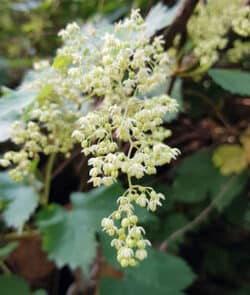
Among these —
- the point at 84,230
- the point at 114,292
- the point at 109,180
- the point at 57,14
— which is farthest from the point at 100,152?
the point at 57,14

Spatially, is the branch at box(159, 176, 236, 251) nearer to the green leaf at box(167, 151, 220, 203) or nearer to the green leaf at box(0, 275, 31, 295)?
the green leaf at box(167, 151, 220, 203)

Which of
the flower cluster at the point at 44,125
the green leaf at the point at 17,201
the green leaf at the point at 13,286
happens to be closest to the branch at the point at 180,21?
the flower cluster at the point at 44,125

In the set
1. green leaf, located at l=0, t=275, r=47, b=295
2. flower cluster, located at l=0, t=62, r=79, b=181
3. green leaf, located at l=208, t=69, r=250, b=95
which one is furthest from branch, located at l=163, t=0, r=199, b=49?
green leaf, located at l=0, t=275, r=47, b=295

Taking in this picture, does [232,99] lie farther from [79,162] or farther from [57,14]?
[57,14]

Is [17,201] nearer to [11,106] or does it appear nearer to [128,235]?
[11,106]

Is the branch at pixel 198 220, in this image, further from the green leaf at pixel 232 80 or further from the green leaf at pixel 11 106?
the green leaf at pixel 11 106

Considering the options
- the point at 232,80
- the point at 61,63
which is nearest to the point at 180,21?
the point at 232,80
